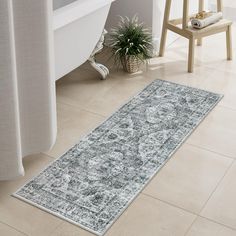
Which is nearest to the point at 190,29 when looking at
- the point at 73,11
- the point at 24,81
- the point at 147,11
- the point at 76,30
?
the point at 147,11

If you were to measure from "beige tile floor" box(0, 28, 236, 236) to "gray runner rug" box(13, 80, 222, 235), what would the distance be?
52mm

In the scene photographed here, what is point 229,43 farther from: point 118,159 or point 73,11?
point 118,159

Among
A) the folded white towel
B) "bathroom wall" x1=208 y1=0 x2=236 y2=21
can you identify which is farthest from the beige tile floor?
"bathroom wall" x1=208 y1=0 x2=236 y2=21

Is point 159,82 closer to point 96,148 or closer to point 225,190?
point 96,148


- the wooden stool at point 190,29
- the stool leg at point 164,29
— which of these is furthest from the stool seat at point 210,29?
the stool leg at point 164,29

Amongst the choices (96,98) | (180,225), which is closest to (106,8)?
(96,98)

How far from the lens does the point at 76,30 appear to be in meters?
3.09

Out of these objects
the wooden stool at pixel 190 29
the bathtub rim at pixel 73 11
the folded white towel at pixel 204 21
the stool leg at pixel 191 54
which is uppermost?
the bathtub rim at pixel 73 11

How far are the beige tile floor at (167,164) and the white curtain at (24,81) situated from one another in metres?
0.21

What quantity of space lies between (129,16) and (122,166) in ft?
5.38

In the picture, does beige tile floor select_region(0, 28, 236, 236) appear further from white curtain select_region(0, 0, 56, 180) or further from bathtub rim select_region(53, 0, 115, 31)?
bathtub rim select_region(53, 0, 115, 31)

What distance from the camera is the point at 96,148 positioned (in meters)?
2.87

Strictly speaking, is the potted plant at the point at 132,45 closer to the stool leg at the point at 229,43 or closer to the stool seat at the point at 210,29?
the stool seat at the point at 210,29

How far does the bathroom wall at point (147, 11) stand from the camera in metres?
3.89
